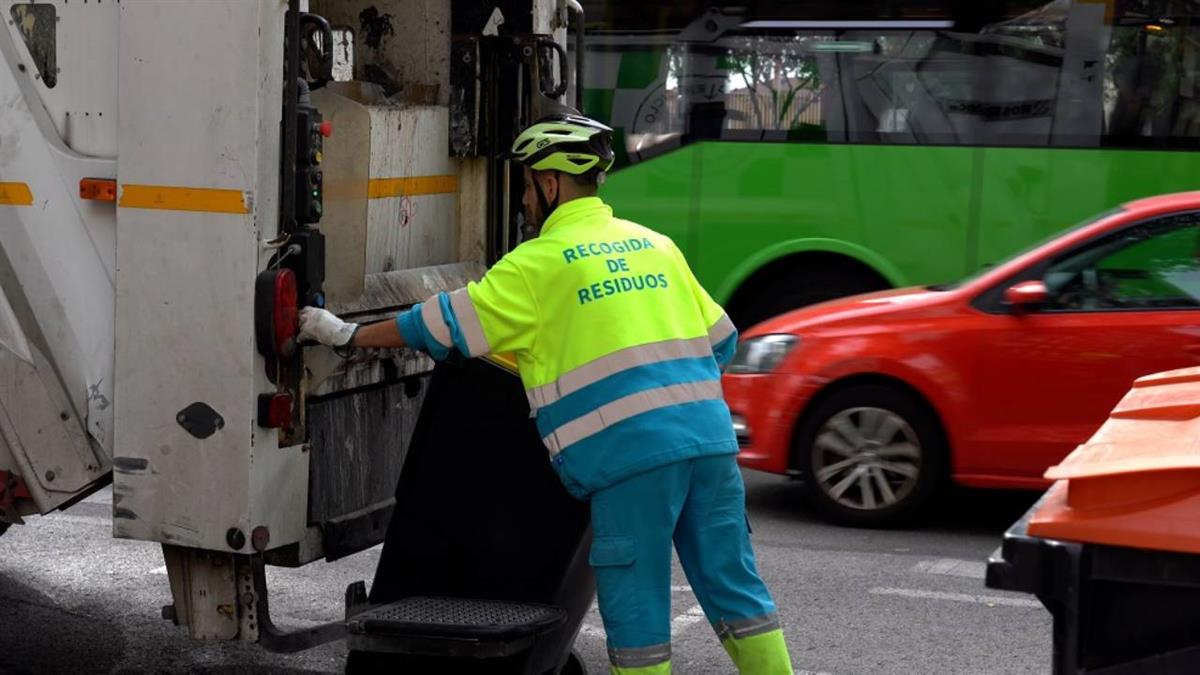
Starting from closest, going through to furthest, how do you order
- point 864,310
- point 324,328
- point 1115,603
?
point 1115,603, point 324,328, point 864,310

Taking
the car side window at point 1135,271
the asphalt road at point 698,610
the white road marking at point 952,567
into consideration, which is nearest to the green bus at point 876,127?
the car side window at point 1135,271

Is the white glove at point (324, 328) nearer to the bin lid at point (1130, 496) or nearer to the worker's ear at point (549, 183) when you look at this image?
the worker's ear at point (549, 183)

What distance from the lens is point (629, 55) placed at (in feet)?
41.2

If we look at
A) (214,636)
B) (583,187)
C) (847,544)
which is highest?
(583,187)

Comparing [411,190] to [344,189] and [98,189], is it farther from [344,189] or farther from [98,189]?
[98,189]

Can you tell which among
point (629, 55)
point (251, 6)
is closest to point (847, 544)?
point (251, 6)

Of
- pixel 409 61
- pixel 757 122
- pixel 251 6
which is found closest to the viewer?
pixel 251 6

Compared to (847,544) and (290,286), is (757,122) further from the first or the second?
(290,286)

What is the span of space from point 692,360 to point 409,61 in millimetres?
1862

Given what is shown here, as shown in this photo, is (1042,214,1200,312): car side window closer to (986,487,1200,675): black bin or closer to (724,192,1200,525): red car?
(724,192,1200,525): red car

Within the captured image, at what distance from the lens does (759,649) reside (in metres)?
4.50

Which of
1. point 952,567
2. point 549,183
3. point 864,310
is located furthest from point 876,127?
point 549,183

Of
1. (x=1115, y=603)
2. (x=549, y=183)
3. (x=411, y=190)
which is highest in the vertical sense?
(x=549, y=183)

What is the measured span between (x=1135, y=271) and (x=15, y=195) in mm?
4918
